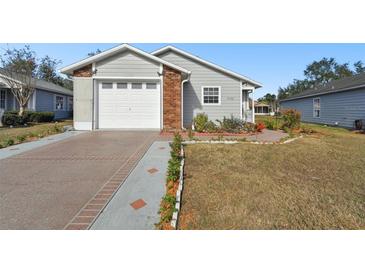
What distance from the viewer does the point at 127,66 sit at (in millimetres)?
12094

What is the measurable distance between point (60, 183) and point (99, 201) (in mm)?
1292

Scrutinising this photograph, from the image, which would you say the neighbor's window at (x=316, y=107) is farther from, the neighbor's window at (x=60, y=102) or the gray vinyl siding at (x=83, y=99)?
the neighbor's window at (x=60, y=102)

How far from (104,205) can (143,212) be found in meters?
0.66

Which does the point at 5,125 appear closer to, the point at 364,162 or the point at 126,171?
the point at 126,171

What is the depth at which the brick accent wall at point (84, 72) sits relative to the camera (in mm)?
11828

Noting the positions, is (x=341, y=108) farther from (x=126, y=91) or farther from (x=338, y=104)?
(x=126, y=91)

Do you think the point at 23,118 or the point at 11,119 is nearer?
the point at 11,119

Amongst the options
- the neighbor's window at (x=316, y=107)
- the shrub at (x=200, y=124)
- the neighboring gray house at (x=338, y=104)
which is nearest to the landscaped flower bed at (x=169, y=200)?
the shrub at (x=200, y=124)

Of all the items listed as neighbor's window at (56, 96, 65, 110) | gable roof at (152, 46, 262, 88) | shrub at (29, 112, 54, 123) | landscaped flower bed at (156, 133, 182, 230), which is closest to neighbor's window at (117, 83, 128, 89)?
gable roof at (152, 46, 262, 88)

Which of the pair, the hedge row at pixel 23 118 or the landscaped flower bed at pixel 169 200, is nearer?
the landscaped flower bed at pixel 169 200

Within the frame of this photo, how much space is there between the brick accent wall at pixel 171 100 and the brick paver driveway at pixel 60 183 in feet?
16.1

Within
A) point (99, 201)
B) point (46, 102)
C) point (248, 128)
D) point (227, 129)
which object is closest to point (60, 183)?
point (99, 201)

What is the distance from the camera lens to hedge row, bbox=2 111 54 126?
1580cm

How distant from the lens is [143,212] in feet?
11.0
